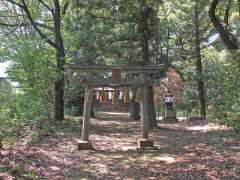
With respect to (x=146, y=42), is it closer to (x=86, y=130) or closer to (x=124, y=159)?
(x=86, y=130)

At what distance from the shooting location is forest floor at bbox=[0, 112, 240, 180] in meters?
9.33

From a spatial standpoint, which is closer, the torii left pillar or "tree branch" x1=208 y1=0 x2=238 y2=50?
the torii left pillar

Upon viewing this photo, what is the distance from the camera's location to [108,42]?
19766mm

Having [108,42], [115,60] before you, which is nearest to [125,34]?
[108,42]

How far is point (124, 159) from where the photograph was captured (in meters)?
12.2

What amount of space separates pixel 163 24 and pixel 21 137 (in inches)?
443

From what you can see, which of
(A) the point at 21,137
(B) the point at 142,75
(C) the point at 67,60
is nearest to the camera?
(A) the point at 21,137

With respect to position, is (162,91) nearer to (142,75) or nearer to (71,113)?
(71,113)

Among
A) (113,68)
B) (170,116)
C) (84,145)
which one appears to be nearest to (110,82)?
(113,68)

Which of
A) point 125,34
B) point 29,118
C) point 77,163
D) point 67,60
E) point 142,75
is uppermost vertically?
point 125,34

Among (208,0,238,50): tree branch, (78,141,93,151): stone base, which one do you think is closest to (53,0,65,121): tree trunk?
(78,141,93,151): stone base

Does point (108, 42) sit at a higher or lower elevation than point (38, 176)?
higher

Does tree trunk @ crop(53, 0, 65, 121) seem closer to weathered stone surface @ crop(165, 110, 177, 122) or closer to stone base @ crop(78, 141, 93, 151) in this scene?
stone base @ crop(78, 141, 93, 151)

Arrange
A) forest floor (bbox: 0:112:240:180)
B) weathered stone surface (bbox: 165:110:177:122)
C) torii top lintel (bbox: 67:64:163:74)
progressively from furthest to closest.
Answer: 1. weathered stone surface (bbox: 165:110:177:122)
2. torii top lintel (bbox: 67:64:163:74)
3. forest floor (bbox: 0:112:240:180)
